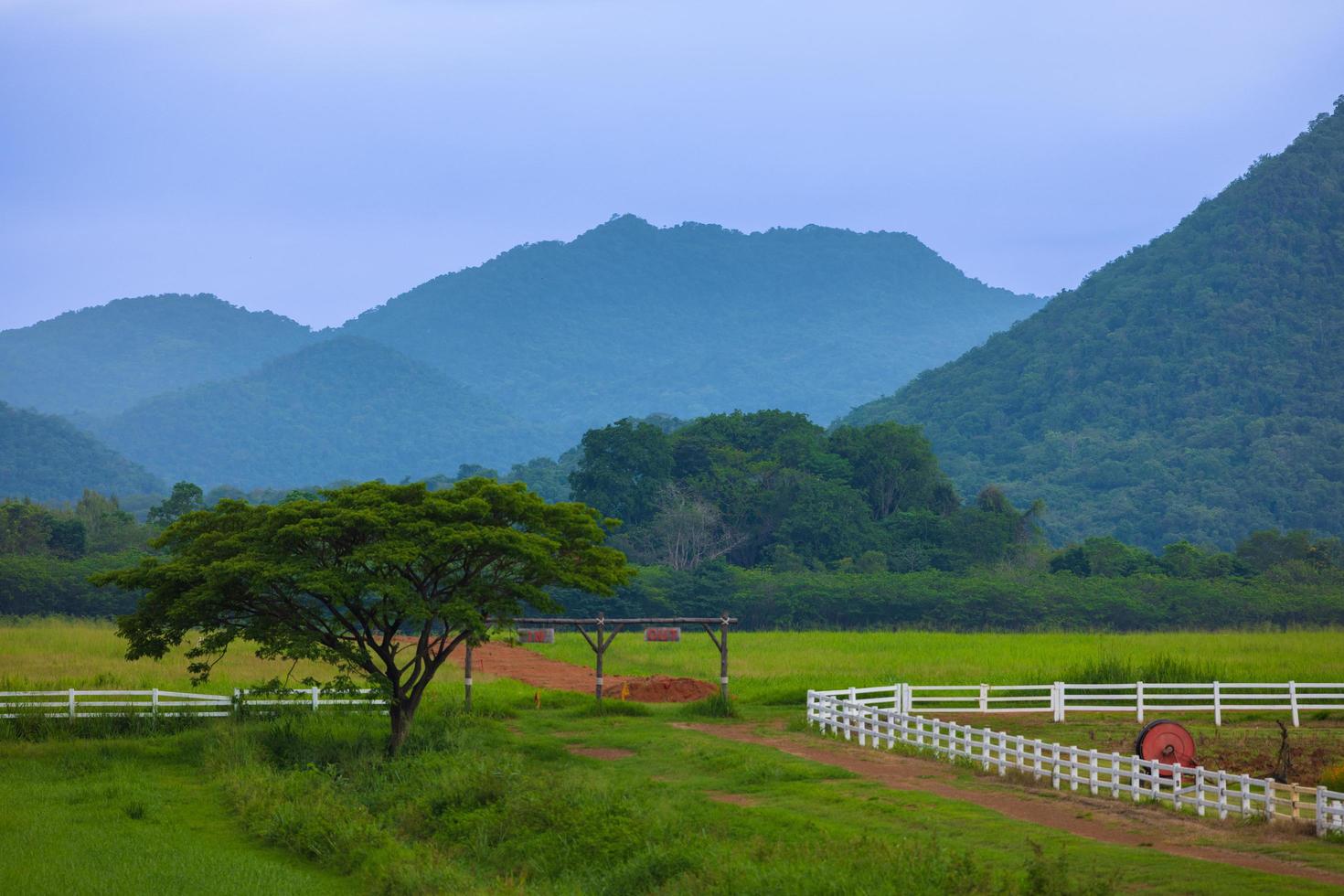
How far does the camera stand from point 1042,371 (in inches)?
6575

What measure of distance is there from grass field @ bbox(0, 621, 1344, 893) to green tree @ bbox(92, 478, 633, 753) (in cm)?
223

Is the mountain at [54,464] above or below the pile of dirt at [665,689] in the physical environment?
above

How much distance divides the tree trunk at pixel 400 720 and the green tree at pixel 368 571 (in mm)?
35

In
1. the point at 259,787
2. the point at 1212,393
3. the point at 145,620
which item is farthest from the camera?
the point at 1212,393

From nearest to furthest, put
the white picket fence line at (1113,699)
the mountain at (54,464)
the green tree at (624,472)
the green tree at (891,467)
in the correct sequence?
1. the white picket fence line at (1113,699)
2. the green tree at (624,472)
3. the green tree at (891,467)
4. the mountain at (54,464)

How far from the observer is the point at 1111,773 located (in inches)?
973

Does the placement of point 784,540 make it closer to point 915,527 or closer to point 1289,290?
point 915,527

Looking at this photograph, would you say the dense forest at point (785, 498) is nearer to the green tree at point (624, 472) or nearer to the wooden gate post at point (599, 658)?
the green tree at point (624, 472)

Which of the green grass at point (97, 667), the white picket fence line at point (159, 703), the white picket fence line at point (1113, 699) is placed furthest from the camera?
the green grass at point (97, 667)

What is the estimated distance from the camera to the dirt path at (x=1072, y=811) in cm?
1966

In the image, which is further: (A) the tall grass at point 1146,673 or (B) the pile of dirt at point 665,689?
(B) the pile of dirt at point 665,689

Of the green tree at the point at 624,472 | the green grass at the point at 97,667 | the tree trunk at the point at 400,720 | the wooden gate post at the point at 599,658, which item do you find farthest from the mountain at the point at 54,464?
the tree trunk at the point at 400,720

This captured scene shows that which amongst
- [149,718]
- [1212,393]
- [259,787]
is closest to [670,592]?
[149,718]

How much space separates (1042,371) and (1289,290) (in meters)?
28.0
